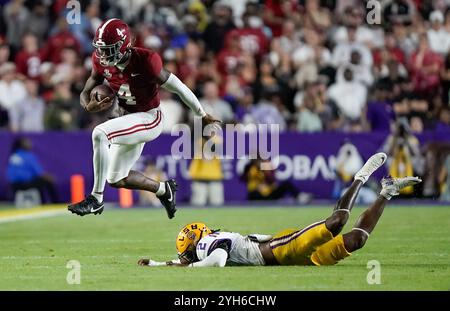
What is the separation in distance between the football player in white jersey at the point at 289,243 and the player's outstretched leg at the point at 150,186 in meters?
1.19

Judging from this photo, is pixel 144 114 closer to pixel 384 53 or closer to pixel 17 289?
pixel 17 289

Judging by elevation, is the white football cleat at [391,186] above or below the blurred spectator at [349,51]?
below

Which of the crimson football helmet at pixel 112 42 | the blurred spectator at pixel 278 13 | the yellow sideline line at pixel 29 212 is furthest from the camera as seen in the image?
the blurred spectator at pixel 278 13

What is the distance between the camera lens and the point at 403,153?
18.2 meters

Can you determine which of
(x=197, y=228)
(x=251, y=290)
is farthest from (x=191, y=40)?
(x=251, y=290)

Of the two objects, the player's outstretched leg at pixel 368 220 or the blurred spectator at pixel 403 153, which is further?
the blurred spectator at pixel 403 153

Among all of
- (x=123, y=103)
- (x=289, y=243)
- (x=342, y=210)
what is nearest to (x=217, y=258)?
(x=289, y=243)

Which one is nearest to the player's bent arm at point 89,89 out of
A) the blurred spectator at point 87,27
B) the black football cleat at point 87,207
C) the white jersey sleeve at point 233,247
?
the black football cleat at point 87,207

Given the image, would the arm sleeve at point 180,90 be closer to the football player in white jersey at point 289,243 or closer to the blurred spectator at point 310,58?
the football player in white jersey at point 289,243

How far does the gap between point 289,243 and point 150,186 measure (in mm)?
2009

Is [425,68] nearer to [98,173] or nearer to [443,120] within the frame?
[443,120]

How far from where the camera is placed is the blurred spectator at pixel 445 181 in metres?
18.1

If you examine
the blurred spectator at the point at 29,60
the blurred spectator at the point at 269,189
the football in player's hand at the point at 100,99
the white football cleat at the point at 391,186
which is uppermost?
the blurred spectator at the point at 29,60

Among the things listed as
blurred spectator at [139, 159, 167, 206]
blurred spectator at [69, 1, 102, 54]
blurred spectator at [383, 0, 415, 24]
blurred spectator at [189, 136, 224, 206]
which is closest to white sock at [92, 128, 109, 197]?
blurred spectator at [189, 136, 224, 206]
